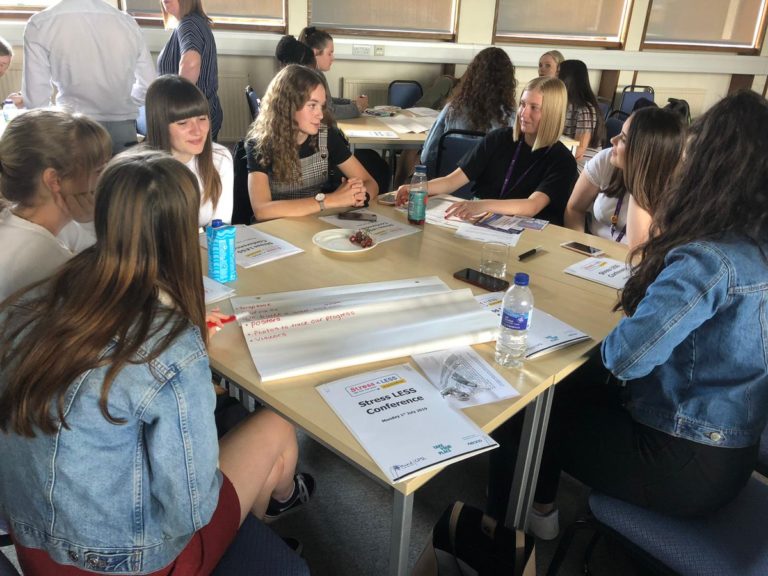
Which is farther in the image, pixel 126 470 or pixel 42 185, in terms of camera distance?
pixel 42 185

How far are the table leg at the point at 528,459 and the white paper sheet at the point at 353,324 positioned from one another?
0.62 feet

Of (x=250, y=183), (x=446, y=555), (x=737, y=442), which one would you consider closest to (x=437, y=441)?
(x=446, y=555)

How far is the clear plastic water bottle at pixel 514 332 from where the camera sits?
1.30 meters

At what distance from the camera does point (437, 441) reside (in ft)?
3.46

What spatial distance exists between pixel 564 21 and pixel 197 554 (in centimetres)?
686

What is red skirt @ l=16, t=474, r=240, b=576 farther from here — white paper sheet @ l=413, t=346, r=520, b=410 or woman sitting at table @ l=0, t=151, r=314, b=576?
white paper sheet @ l=413, t=346, r=520, b=410

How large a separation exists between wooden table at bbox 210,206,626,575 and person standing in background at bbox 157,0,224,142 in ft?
6.54

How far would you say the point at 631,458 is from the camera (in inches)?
51.8

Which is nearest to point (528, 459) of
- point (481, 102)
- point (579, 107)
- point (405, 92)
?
point (481, 102)

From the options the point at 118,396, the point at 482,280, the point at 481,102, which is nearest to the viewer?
the point at 118,396

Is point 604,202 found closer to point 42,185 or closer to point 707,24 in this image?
point 42,185

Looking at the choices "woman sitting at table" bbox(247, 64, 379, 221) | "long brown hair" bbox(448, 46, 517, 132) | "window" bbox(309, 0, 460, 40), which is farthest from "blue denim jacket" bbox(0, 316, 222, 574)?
"window" bbox(309, 0, 460, 40)

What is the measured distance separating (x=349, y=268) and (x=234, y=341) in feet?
1.70

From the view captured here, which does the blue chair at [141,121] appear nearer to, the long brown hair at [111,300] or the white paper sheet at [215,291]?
the white paper sheet at [215,291]
